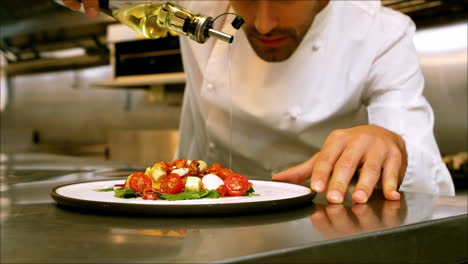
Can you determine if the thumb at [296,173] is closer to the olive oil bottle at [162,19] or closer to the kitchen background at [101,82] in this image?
the olive oil bottle at [162,19]

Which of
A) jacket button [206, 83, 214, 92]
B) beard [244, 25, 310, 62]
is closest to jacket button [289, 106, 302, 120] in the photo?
beard [244, 25, 310, 62]

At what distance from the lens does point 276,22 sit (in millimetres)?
1338

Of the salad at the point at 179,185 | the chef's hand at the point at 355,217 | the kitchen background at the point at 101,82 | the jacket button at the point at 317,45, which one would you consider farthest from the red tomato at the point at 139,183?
the kitchen background at the point at 101,82

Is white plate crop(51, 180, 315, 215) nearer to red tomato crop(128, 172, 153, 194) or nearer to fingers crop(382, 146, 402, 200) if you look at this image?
red tomato crop(128, 172, 153, 194)

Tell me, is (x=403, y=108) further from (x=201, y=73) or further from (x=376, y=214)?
(x=376, y=214)

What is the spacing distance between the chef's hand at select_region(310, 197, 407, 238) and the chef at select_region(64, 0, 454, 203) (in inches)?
26.0

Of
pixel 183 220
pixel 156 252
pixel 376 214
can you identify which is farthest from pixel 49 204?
pixel 376 214

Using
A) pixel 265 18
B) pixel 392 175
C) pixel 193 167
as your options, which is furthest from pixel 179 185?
pixel 265 18

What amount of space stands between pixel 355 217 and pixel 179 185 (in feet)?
0.86

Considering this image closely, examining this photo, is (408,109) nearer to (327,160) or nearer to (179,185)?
(327,160)

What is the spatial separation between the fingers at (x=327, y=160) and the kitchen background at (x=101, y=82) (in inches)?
51.4

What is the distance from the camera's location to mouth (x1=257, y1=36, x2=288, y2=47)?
1428 mm

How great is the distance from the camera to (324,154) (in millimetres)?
989

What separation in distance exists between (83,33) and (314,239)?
3.74 m
